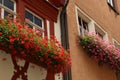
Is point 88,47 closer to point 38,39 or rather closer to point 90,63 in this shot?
point 90,63

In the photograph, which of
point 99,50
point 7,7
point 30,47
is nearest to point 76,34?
point 99,50

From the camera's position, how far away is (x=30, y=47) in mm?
6949

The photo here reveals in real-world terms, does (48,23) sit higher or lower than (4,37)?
higher

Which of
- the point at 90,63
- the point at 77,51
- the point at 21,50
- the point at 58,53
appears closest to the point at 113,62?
A: the point at 90,63

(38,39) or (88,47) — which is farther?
(88,47)

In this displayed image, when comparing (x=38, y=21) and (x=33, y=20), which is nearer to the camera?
(x=33, y=20)

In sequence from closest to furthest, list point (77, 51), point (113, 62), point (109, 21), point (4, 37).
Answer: point (4, 37), point (77, 51), point (113, 62), point (109, 21)

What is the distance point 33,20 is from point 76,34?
2.15 m

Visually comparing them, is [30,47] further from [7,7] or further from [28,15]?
[28,15]

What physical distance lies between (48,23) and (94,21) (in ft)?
12.2

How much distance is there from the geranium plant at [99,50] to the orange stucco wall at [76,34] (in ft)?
0.62

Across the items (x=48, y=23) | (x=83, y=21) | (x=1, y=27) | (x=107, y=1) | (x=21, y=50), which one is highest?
(x=107, y=1)

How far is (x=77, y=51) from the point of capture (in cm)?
1018

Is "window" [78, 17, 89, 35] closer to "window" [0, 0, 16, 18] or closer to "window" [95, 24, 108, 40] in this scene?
"window" [95, 24, 108, 40]
